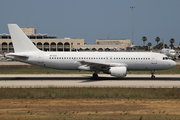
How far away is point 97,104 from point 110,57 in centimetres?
1613

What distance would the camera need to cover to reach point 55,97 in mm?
21484

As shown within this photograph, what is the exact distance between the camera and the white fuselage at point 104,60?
34375 mm

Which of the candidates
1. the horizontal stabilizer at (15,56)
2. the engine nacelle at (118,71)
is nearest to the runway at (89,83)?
the engine nacelle at (118,71)

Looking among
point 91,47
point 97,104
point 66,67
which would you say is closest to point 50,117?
point 97,104

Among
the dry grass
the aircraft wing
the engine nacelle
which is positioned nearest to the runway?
the engine nacelle

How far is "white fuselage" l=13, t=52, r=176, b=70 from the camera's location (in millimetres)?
34375

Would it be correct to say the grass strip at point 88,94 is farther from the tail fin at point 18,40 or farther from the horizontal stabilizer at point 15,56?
the tail fin at point 18,40

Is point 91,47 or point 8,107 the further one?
point 91,47

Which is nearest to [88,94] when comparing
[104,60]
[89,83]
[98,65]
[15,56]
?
[89,83]

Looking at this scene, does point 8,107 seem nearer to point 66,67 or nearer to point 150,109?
point 150,109

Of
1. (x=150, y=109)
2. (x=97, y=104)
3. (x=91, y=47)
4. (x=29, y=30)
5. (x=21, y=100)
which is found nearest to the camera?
(x=150, y=109)

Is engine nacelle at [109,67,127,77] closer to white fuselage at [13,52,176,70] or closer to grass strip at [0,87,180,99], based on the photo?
white fuselage at [13,52,176,70]

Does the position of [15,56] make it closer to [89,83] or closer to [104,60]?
[89,83]

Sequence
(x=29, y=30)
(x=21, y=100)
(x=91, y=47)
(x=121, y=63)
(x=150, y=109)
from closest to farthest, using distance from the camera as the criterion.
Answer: (x=150, y=109), (x=21, y=100), (x=121, y=63), (x=91, y=47), (x=29, y=30)
